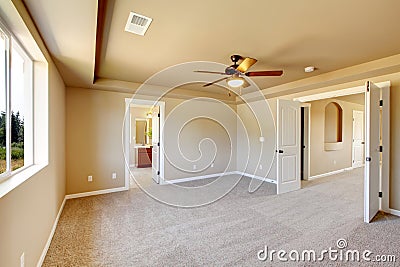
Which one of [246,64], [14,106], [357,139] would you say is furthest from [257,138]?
[14,106]

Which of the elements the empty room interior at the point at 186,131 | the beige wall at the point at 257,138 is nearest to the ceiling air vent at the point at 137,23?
the empty room interior at the point at 186,131

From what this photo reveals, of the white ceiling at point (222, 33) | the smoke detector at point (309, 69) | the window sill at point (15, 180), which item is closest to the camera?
the window sill at point (15, 180)

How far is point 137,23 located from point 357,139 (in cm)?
788

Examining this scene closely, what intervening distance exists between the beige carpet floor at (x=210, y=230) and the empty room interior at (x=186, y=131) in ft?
0.07

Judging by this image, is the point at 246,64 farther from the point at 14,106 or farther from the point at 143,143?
the point at 143,143

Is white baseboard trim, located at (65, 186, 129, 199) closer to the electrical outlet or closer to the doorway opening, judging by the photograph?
the doorway opening

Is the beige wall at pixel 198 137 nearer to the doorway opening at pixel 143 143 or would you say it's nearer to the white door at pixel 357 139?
the doorway opening at pixel 143 143

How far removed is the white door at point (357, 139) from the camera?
6719 millimetres

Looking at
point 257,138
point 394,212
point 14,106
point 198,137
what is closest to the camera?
point 14,106

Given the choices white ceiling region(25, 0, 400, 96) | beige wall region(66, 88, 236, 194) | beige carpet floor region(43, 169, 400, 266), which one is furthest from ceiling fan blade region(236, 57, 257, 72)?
beige wall region(66, 88, 236, 194)

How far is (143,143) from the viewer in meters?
7.59

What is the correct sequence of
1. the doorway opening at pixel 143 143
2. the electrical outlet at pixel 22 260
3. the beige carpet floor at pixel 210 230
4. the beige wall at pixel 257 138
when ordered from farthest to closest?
the beige wall at pixel 257 138 < the doorway opening at pixel 143 143 < the beige carpet floor at pixel 210 230 < the electrical outlet at pixel 22 260

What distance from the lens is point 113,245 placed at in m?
2.23

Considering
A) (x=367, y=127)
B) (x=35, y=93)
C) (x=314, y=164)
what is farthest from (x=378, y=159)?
(x=35, y=93)
